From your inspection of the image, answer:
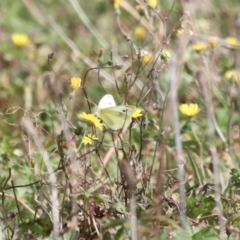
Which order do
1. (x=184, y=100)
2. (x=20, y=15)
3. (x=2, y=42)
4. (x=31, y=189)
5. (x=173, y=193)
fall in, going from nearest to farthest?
(x=173, y=193)
(x=31, y=189)
(x=184, y=100)
(x=2, y=42)
(x=20, y=15)

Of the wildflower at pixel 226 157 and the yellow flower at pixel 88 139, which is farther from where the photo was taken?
the wildflower at pixel 226 157

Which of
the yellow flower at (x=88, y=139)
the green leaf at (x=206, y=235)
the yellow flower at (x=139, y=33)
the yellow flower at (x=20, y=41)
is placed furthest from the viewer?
the yellow flower at (x=20, y=41)

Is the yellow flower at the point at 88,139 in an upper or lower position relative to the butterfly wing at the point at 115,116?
lower

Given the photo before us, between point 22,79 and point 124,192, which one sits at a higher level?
point 22,79

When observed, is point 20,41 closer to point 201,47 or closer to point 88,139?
point 201,47

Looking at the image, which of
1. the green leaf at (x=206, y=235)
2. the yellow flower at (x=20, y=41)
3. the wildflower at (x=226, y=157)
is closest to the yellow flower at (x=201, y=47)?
the wildflower at (x=226, y=157)

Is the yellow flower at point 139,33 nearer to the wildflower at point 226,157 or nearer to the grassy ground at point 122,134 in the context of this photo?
the grassy ground at point 122,134

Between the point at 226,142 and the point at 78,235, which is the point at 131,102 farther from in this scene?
the point at 78,235

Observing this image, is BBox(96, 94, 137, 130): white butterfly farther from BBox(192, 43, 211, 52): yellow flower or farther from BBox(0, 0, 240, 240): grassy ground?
BBox(192, 43, 211, 52): yellow flower

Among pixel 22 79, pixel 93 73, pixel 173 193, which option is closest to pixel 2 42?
pixel 22 79
